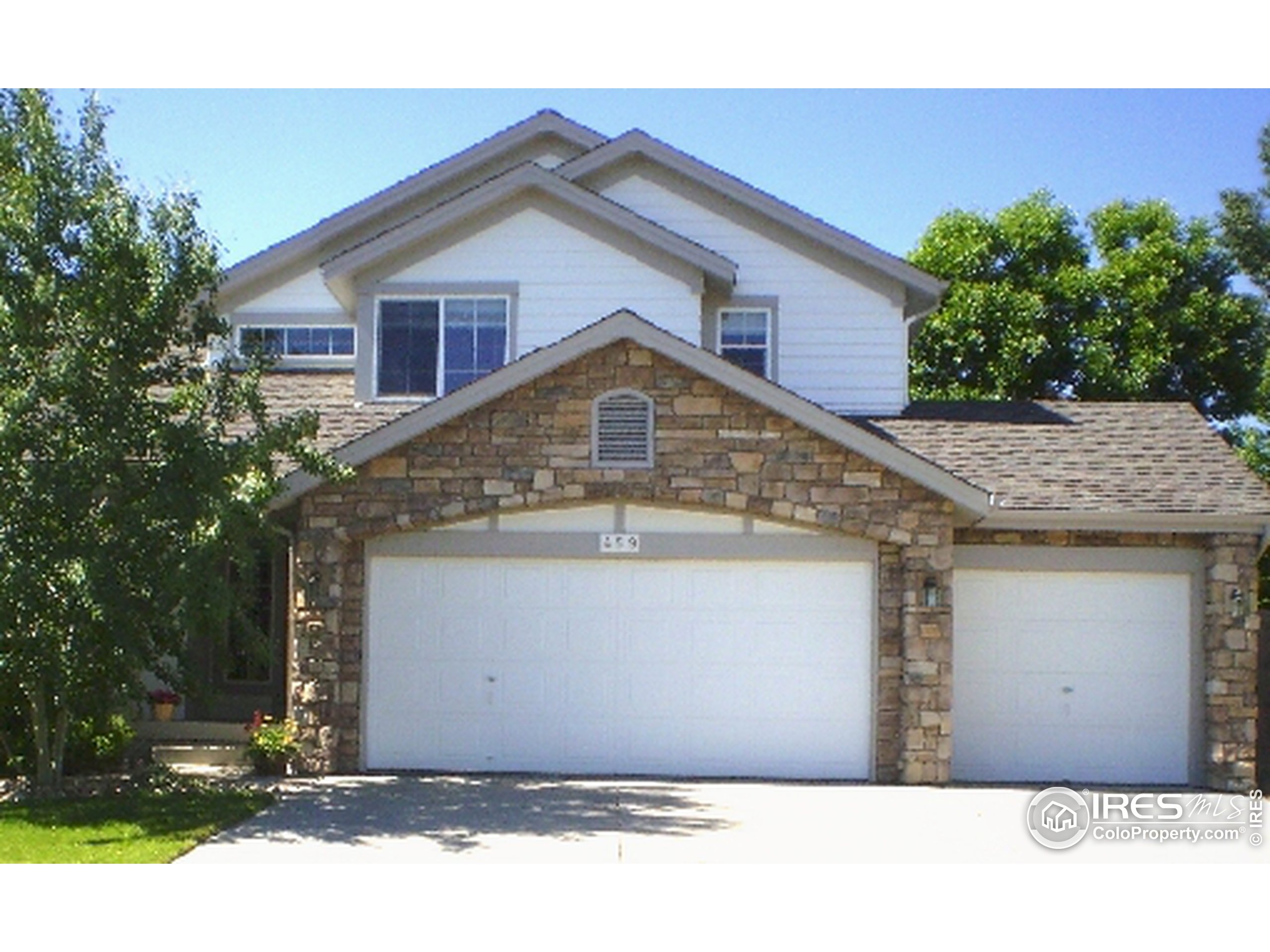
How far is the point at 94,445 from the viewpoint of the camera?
11836 millimetres

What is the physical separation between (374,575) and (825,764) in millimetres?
4931

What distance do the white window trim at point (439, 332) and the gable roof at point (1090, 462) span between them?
4.53 m

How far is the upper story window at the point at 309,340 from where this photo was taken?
61.0 feet

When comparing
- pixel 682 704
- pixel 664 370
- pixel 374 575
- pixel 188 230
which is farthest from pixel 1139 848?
pixel 188 230

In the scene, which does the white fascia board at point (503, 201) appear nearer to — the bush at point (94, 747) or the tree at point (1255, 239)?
the bush at point (94, 747)

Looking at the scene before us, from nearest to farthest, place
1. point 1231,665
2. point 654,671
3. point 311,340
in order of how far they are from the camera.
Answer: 1. point 1231,665
2. point 654,671
3. point 311,340

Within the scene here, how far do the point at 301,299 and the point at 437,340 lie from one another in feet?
10.3

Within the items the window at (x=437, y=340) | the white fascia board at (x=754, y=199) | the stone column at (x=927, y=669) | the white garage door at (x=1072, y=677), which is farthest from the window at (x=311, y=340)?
the white garage door at (x=1072, y=677)

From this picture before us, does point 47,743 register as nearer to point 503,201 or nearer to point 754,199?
→ point 503,201

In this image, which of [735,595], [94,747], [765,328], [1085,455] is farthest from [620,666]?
[1085,455]

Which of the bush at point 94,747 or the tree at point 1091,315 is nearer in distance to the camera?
the bush at point 94,747

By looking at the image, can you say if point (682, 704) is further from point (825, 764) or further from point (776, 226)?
point (776, 226)

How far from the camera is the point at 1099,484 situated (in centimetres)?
1455

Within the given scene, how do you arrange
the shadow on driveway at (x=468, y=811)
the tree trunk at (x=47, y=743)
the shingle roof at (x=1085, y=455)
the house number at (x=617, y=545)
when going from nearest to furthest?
1. the shadow on driveway at (x=468, y=811)
2. the tree trunk at (x=47, y=743)
3. the house number at (x=617, y=545)
4. the shingle roof at (x=1085, y=455)
